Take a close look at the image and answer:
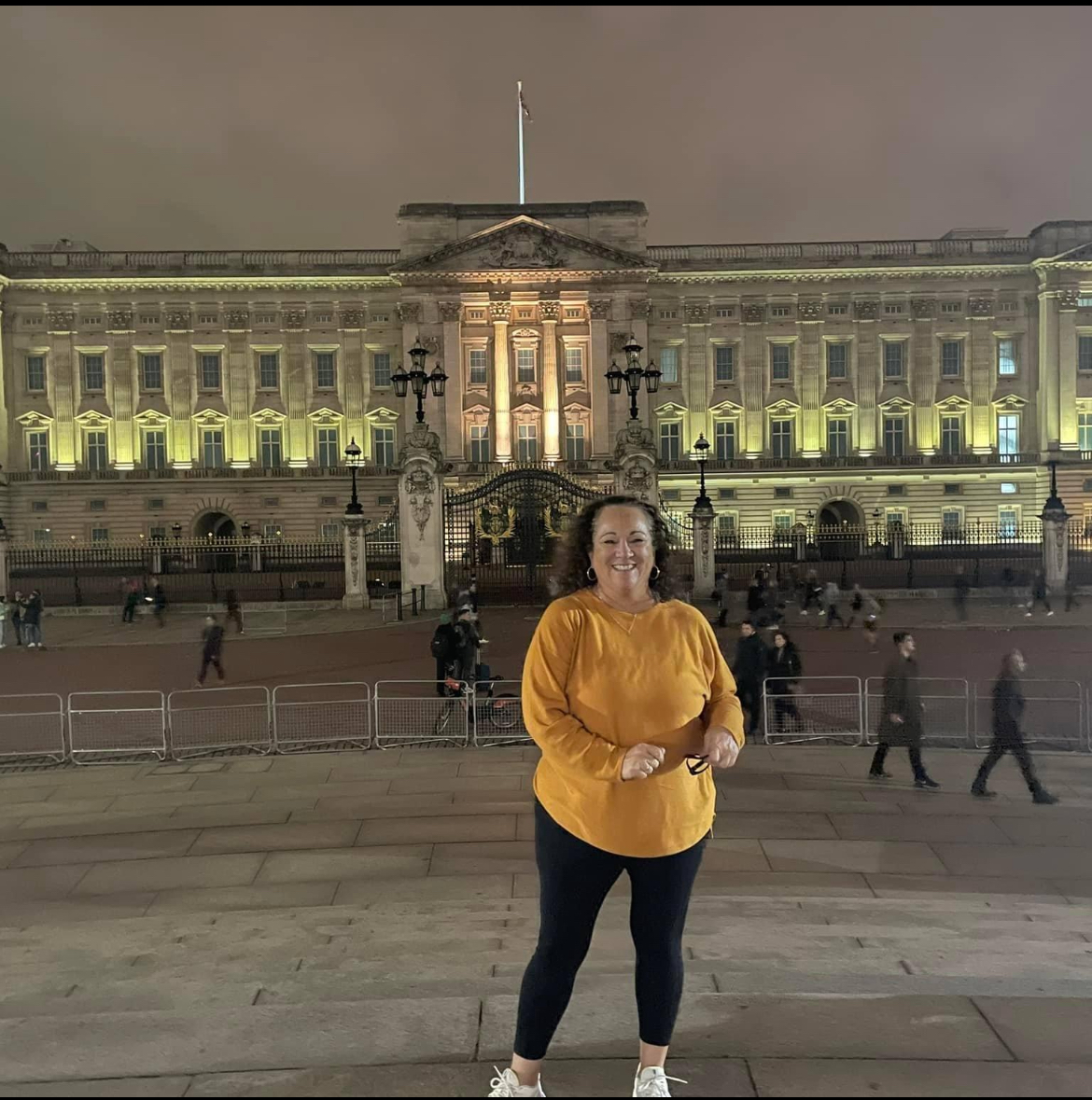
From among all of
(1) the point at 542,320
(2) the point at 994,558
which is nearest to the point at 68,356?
(1) the point at 542,320

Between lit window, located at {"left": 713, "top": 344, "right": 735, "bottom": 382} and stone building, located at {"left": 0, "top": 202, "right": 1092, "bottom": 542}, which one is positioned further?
lit window, located at {"left": 713, "top": 344, "right": 735, "bottom": 382}

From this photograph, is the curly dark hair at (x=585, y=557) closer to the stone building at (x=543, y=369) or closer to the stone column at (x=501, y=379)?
the stone building at (x=543, y=369)

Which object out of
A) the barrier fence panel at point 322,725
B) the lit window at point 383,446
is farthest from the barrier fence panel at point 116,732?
the lit window at point 383,446

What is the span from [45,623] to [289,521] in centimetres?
2532

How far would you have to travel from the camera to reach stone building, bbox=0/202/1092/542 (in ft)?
163

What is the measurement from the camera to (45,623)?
25062mm

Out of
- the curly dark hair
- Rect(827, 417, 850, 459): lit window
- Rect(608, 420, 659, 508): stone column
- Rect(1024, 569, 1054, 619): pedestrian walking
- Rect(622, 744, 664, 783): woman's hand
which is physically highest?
Rect(827, 417, 850, 459): lit window

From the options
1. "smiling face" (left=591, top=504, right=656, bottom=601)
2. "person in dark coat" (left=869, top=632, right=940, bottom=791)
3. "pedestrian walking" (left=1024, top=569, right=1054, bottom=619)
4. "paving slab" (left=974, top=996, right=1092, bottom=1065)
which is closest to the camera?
"smiling face" (left=591, top=504, right=656, bottom=601)

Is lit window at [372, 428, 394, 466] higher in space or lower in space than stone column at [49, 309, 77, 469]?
lower

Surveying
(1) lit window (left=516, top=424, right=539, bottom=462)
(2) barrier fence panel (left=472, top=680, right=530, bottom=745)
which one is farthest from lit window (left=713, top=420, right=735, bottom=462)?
(2) barrier fence panel (left=472, top=680, right=530, bottom=745)

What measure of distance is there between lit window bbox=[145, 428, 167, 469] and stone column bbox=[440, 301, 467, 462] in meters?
15.9

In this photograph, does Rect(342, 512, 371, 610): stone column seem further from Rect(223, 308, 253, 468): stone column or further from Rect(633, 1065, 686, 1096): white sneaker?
Rect(223, 308, 253, 468): stone column

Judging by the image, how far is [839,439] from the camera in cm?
5159

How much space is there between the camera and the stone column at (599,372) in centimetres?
4948
